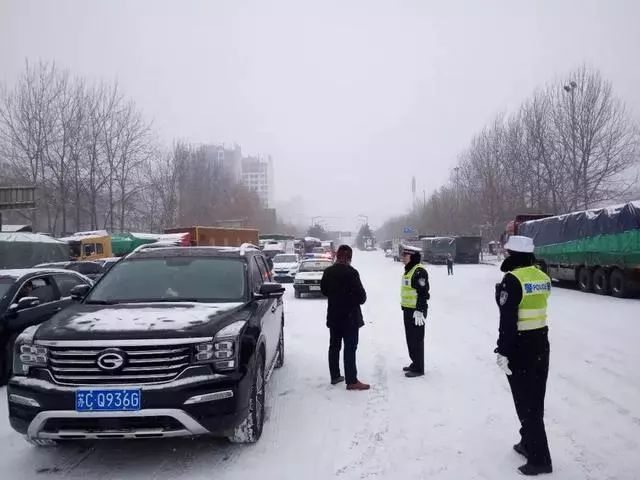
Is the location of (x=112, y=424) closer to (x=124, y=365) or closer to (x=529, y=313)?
(x=124, y=365)

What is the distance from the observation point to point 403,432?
4.75 meters

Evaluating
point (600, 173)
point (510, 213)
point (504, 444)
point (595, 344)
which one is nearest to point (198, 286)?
point (504, 444)

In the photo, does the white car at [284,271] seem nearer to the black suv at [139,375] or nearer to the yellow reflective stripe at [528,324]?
the black suv at [139,375]

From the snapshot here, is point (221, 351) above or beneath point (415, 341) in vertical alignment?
above

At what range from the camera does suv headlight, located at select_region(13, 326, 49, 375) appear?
398cm

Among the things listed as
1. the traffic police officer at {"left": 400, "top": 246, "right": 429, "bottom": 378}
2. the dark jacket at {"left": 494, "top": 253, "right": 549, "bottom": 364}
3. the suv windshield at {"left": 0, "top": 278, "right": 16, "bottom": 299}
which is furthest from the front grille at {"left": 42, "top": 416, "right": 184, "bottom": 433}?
the suv windshield at {"left": 0, "top": 278, "right": 16, "bottom": 299}

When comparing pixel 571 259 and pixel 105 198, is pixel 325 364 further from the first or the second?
pixel 105 198

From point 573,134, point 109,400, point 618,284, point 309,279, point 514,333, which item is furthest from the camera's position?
point 573,134

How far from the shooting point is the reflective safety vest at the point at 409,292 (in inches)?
263

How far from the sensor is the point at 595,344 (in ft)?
28.8

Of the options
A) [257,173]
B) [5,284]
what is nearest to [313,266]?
[5,284]

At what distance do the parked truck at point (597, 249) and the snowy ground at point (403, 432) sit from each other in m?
8.30

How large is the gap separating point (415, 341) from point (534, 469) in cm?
298

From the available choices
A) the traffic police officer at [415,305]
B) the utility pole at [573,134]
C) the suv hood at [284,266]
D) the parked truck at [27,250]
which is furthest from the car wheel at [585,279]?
the parked truck at [27,250]
